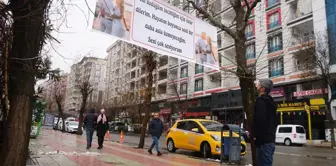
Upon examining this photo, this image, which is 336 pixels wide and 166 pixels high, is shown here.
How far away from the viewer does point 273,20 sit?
103 ft

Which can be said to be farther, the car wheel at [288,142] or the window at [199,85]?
the window at [199,85]

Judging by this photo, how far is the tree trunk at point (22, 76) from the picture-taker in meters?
3.61

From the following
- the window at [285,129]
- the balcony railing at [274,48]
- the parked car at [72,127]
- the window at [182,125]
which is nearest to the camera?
the window at [182,125]

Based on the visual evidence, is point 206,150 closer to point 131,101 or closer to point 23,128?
point 23,128

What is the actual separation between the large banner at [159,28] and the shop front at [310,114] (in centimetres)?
2192

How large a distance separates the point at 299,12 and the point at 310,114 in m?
9.93

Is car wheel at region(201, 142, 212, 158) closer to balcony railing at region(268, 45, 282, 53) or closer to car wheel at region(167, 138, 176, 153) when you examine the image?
car wheel at region(167, 138, 176, 153)

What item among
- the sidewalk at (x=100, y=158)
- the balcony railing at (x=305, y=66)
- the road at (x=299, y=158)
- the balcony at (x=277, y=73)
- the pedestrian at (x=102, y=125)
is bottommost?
the road at (x=299, y=158)

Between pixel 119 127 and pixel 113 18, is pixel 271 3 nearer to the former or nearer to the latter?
Answer: pixel 119 127

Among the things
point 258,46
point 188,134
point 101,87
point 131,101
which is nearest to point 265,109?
point 188,134

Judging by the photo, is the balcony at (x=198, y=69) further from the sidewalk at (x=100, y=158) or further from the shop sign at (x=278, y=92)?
the sidewalk at (x=100, y=158)

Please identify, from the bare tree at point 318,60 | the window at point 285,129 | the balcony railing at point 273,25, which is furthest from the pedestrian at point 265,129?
the balcony railing at point 273,25

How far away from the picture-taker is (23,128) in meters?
3.67

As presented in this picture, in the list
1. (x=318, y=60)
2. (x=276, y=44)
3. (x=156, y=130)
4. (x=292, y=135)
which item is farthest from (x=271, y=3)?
(x=156, y=130)
